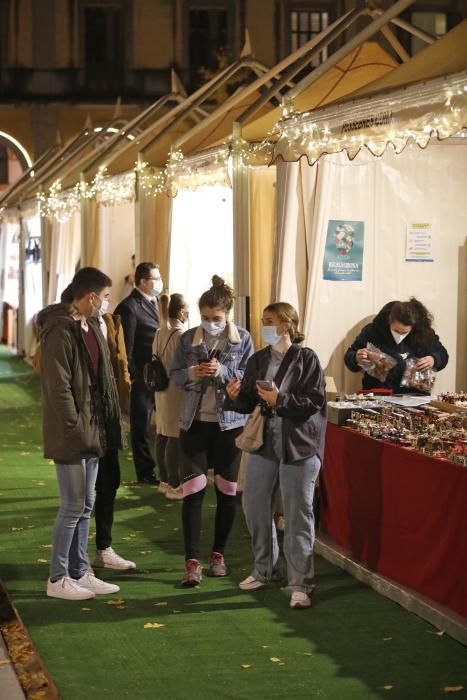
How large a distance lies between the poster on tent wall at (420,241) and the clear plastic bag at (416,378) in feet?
3.65

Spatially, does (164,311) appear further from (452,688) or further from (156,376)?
(452,688)

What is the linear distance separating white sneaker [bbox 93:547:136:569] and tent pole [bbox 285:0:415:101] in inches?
145

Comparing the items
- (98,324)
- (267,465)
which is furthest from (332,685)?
(98,324)

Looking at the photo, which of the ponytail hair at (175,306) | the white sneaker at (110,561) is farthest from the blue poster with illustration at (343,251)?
the white sneaker at (110,561)

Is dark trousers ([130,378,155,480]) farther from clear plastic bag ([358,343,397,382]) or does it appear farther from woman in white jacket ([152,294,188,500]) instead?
clear plastic bag ([358,343,397,382])

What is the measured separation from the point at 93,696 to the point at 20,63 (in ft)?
116

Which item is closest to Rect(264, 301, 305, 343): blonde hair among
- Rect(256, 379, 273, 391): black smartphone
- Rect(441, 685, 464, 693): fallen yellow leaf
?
Rect(256, 379, 273, 391): black smartphone

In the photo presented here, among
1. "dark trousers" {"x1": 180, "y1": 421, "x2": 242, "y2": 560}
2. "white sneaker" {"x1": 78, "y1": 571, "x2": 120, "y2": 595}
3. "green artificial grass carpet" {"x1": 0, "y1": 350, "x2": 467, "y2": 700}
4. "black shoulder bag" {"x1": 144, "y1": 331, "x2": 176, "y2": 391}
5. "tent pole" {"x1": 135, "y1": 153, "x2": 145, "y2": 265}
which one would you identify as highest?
"tent pole" {"x1": 135, "y1": 153, "x2": 145, "y2": 265}

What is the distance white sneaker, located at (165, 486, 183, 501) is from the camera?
10259mm

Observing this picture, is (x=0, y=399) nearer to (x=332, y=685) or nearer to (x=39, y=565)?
(x=39, y=565)

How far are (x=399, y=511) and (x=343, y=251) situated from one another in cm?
295

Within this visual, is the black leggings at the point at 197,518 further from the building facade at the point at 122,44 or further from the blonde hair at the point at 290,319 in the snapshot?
the building facade at the point at 122,44

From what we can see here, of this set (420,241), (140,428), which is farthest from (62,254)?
(420,241)

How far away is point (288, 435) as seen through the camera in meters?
7.04
